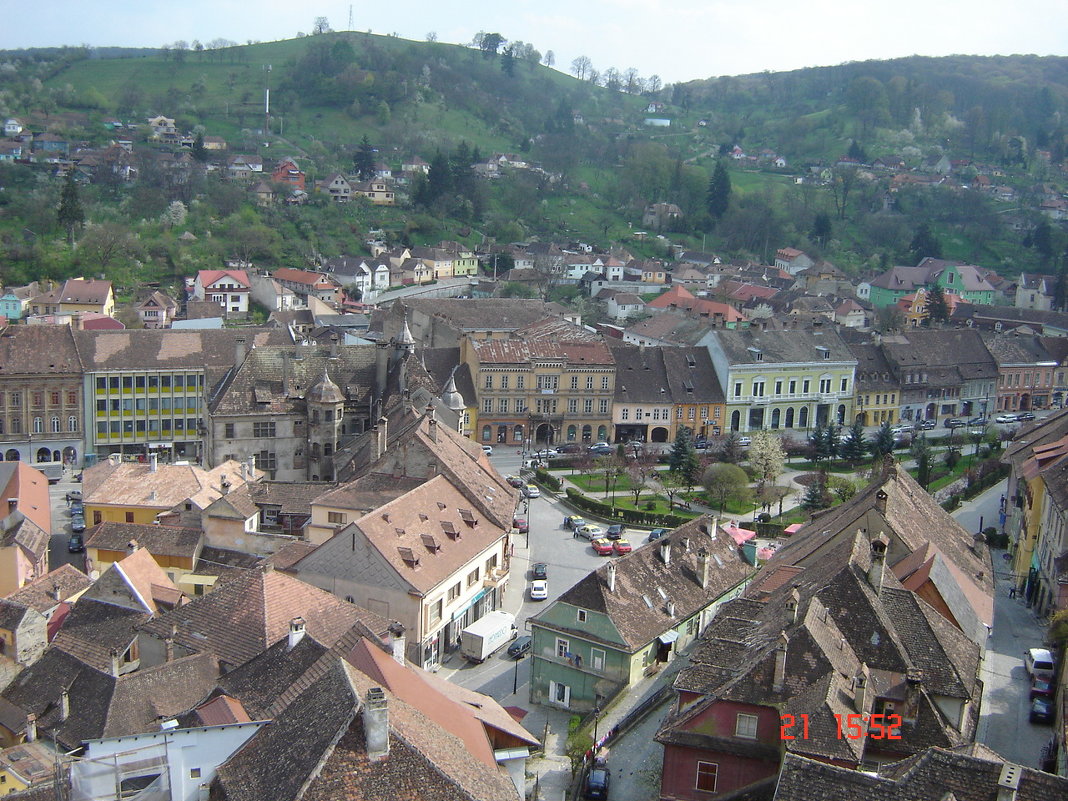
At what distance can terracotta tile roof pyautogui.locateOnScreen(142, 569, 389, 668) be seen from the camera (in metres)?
30.7

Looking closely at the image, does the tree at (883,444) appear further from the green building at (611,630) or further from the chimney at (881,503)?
the chimney at (881,503)

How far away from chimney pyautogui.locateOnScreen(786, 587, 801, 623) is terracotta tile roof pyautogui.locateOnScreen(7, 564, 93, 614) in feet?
84.6

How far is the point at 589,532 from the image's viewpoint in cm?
5328

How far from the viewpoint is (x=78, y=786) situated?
20.6m

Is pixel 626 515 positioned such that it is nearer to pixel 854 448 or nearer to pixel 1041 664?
pixel 854 448

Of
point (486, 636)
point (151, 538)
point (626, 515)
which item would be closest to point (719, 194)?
point (626, 515)

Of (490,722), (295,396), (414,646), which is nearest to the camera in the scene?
(490,722)

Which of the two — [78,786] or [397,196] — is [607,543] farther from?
[397,196]

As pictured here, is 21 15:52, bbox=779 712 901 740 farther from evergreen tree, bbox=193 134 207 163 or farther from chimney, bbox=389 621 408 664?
evergreen tree, bbox=193 134 207 163

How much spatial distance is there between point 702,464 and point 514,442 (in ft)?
47.3

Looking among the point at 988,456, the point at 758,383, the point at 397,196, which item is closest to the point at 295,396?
the point at 758,383

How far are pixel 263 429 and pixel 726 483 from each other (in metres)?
25.6

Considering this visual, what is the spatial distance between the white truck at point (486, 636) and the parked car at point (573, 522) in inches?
548

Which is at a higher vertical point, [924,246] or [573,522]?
[924,246]
